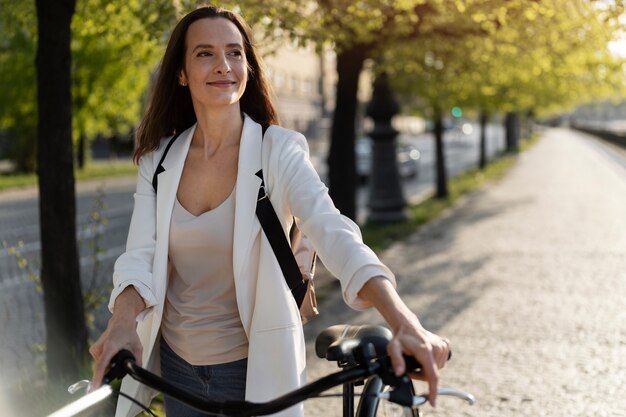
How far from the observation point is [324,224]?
7.45 ft

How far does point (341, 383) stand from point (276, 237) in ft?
2.00

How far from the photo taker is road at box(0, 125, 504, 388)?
7.07 meters

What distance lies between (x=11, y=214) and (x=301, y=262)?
671 inches

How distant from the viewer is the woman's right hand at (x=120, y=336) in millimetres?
2174

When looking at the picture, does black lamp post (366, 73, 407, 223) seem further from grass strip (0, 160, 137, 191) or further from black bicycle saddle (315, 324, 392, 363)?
black bicycle saddle (315, 324, 392, 363)

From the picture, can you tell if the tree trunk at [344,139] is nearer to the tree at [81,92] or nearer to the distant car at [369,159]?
the tree at [81,92]

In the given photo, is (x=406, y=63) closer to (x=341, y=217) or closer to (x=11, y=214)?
(x=11, y=214)

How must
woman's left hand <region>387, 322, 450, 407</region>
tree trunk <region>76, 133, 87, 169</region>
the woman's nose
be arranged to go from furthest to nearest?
tree trunk <region>76, 133, 87, 169</region>, the woman's nose, woman's left hand <region>387, 322, 450, 407</region>

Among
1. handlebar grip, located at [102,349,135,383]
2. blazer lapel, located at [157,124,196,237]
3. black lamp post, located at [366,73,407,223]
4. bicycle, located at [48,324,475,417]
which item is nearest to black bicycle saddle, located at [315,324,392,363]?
bicycle, located at [48,324,475,417]

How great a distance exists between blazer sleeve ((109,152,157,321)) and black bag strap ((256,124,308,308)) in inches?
12.7

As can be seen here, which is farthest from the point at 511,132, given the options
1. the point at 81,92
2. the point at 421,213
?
the point at 421,213

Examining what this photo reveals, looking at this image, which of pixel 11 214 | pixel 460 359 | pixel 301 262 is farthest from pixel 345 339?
pixel 11 214

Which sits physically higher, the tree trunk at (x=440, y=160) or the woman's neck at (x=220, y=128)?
the woman's neck at (x=220, y=128)

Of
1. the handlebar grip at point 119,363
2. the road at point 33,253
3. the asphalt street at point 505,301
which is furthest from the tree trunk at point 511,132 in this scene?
the handlebar grip at point 119,363
